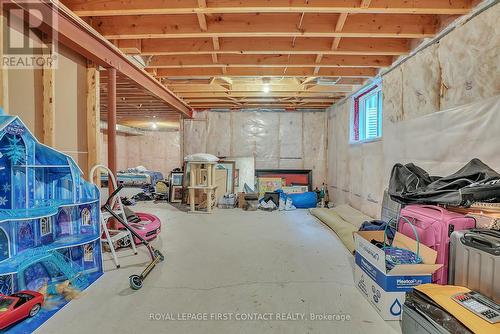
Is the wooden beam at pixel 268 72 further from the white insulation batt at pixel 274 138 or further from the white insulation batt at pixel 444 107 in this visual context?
the white insulation batt at pixel 274 138

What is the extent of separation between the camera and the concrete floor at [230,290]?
1.67 m

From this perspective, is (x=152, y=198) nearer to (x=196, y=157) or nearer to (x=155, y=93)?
(x=196, y=157)

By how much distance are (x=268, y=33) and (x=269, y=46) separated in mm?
457

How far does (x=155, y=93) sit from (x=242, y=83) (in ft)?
5.20

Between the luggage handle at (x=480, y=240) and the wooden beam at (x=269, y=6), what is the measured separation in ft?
6.68

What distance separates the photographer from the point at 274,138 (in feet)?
22.2

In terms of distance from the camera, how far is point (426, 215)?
186 centimetres

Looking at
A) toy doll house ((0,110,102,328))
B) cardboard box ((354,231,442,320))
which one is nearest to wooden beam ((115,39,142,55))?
toy doll house ((0,110,102,328))

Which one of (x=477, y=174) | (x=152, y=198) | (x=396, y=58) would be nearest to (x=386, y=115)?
(x=396, y=58)

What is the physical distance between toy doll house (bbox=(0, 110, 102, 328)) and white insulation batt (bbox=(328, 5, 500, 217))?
3453 mm

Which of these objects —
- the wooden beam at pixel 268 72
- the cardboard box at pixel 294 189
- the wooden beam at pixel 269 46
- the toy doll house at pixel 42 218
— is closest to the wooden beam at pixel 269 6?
the wooden beam at pixel 269 46

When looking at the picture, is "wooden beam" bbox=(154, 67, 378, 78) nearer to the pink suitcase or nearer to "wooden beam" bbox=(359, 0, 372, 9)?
"wooden beam" bbox=(359, 0, 372, 9)

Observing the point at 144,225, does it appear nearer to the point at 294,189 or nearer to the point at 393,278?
the point at 393,278

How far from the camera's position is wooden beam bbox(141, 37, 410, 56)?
125 inches
